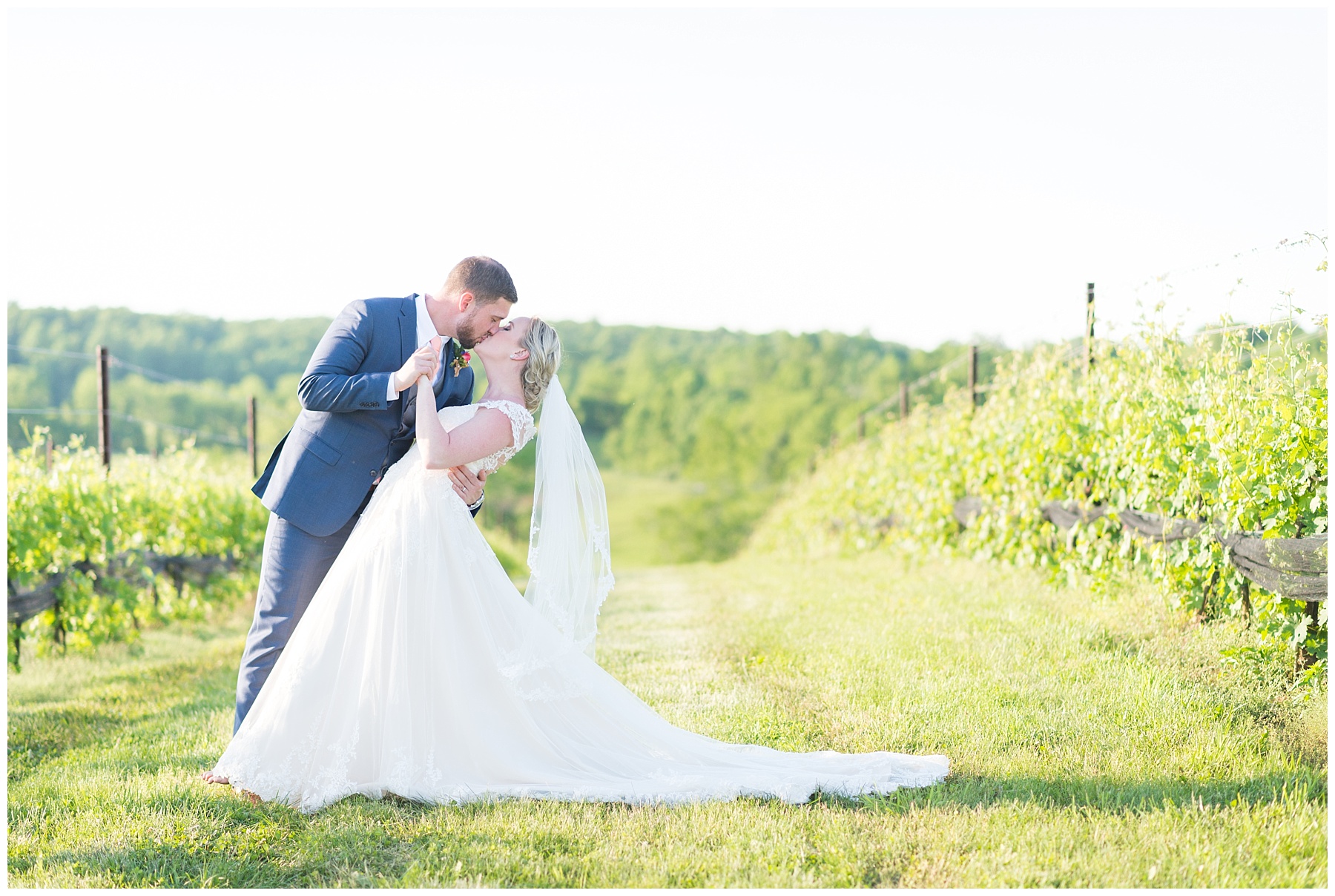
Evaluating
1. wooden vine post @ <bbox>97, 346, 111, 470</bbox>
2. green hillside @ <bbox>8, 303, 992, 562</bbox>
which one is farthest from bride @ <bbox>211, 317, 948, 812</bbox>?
green hillside @ <bbox>8, 303, 992, 562</bbox>

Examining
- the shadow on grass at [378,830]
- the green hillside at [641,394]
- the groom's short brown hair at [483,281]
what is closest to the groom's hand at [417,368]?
the groom's short brown hair at [483,281]

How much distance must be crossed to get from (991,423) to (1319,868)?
6698 millimetres

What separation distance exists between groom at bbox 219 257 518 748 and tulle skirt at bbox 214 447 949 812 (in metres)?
0.19

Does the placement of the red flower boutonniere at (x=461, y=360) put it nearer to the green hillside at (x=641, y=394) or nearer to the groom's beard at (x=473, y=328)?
the groom's beard at (x=473, y=328)

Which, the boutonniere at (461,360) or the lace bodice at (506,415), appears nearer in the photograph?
the lace bodice at (506,415)

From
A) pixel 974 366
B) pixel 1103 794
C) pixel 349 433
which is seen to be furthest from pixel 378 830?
pixel 974 366

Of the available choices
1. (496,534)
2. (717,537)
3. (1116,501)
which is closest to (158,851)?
(1116,501)

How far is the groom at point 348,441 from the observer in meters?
4.10

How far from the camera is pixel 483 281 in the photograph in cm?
408

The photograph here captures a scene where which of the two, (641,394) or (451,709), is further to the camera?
Answer: (641,394)

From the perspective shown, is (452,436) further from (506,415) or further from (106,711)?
(106,711)

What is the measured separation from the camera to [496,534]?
51.4 meters

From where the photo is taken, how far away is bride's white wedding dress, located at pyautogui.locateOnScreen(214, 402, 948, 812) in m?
3.69

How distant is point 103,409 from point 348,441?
7.52m
